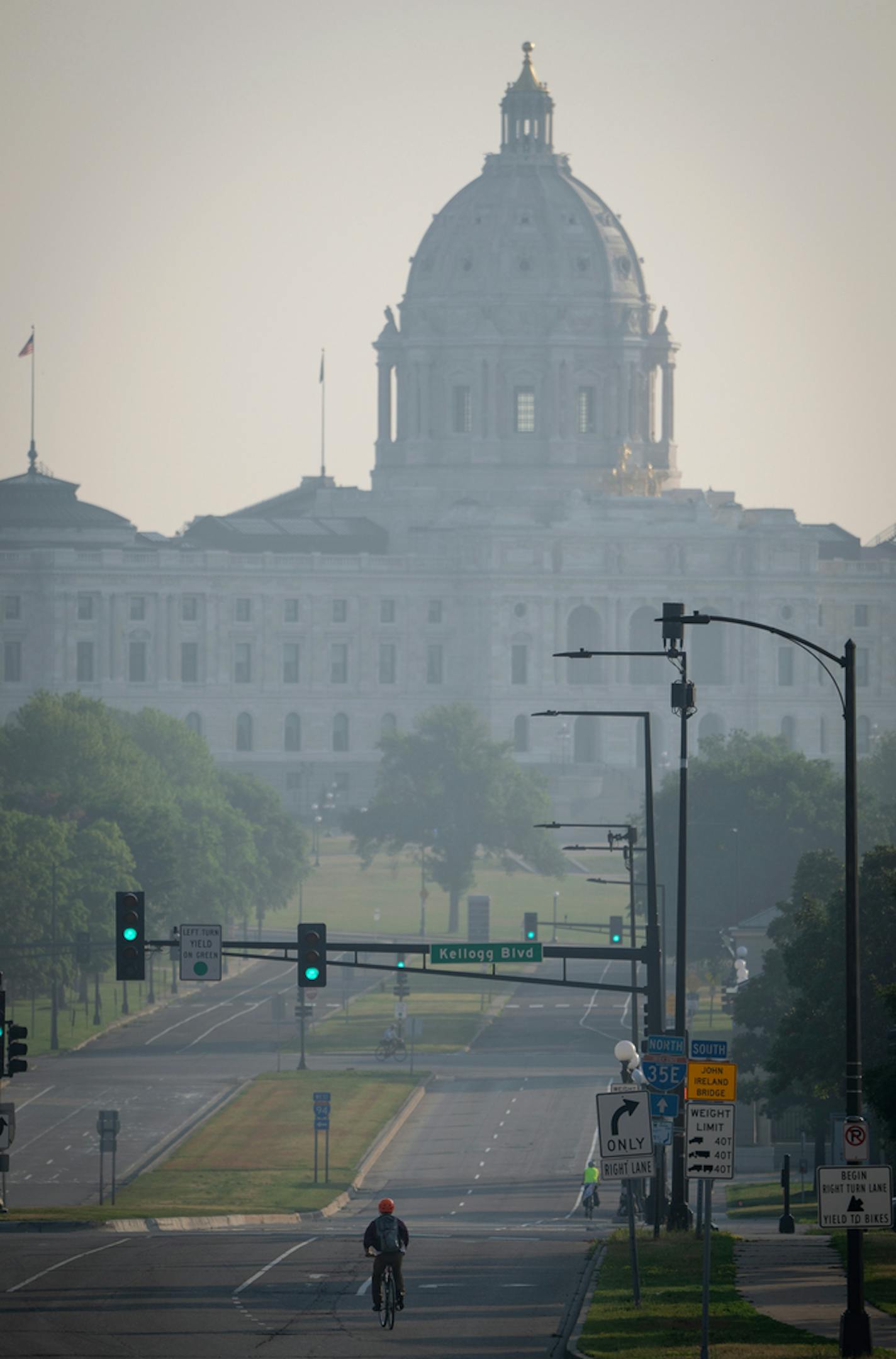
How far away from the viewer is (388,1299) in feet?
131

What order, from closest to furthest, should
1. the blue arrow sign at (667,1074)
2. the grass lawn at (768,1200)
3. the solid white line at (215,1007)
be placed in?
1. the blue arrow sign at (667,1074)
2. the grass lawn at (768,1200)
3. the solid white line at (215,1007)

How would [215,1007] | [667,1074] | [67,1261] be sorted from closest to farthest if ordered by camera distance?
[67,1261] → [667,1074] → [215,1007]

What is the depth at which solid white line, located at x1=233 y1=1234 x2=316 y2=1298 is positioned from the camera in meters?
44.0

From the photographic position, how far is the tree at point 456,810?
162125 mm

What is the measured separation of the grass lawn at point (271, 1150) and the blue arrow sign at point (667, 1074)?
635 inches

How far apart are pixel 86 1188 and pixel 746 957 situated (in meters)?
39.8

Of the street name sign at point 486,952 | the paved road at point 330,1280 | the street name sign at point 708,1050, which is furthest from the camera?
the street name sign at point 486,952

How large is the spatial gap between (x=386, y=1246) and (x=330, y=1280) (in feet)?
18.1

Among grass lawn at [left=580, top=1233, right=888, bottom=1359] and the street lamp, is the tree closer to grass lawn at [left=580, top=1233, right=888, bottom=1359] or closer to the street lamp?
grass lawn at [left=580, top=1233, right=888, bottom=1359]

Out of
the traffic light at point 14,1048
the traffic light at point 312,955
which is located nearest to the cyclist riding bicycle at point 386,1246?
the traffic light at point 14,1048

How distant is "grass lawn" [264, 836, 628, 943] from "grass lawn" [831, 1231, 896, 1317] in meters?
80.8

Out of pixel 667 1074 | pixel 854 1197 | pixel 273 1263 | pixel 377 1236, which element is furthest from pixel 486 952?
pixel 854 1197

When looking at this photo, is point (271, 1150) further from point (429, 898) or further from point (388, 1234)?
point (429, 898)

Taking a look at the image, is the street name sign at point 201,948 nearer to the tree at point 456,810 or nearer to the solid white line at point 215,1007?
the solid white line at point 215,1007
